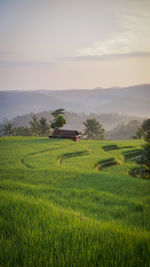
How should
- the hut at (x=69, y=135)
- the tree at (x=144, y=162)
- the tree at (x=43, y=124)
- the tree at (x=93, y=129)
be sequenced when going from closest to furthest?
the tree at (x=144, y=162) → the hut at (x=69, y=135) → the tree at (x=43, y=124) → the tree at (x=93, y=129)

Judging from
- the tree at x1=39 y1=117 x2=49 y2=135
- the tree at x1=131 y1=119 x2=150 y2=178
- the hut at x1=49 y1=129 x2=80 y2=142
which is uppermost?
the tree at x1=39 y1=117 x2=49 y2=135

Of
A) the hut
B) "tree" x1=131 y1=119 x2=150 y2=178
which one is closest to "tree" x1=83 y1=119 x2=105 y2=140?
the hut

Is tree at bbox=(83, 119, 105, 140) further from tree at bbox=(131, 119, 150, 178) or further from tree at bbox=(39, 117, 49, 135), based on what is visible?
tree at bbox=(131, 119, 150, 178)

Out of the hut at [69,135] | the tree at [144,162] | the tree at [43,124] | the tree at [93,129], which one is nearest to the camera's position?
the tree at [144,162]

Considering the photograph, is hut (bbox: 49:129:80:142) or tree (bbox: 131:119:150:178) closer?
tree (bbox: 131:119:150:178)

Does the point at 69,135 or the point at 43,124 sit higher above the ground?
the point at 43,124

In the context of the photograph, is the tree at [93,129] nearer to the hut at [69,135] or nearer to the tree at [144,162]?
the hut at [69,135]

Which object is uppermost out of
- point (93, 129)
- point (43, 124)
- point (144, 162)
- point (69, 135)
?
point (43, 124)

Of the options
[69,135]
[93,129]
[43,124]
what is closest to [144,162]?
[69,135]

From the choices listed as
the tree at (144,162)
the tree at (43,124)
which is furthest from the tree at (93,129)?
the tree at (144,162)

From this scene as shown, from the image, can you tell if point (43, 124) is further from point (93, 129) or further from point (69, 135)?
point (93, 129)

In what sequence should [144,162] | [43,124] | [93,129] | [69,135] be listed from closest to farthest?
1. [144,162]
2. [69,135]
3. [43,124]
4. [93,129]

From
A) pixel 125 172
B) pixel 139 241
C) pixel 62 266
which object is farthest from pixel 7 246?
pixel 125 172

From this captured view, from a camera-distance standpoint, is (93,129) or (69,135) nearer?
(69,135)
